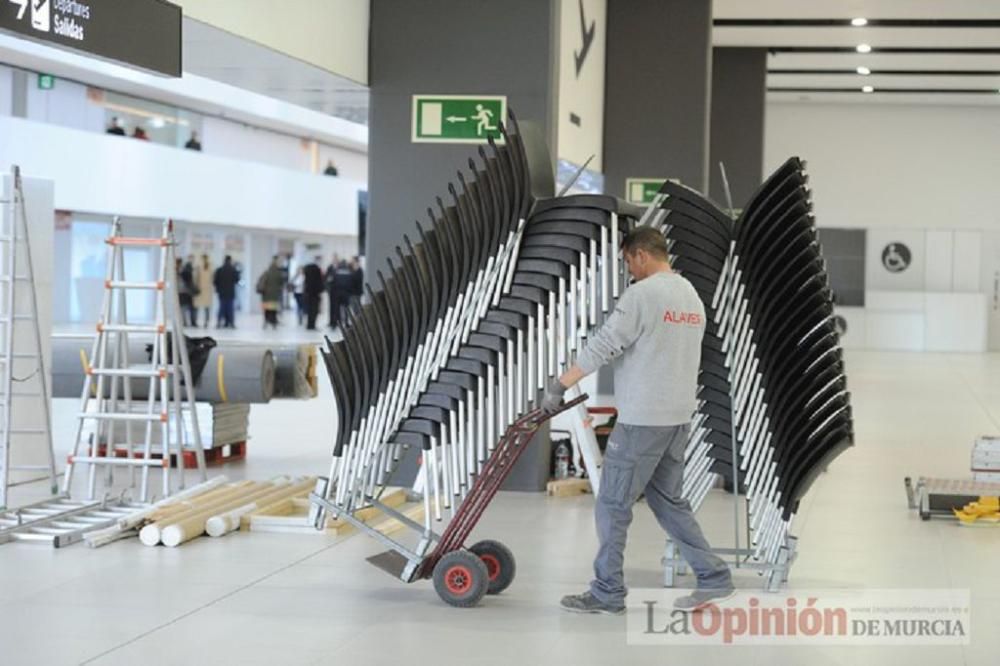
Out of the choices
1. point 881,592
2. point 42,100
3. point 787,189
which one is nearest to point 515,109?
point 787,189

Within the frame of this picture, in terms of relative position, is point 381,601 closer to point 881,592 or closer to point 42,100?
point 881,592

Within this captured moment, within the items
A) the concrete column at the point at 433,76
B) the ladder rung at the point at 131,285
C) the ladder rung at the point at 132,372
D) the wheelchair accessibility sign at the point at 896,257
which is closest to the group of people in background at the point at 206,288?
the wheelchair accessibility sign at the point at 896,257

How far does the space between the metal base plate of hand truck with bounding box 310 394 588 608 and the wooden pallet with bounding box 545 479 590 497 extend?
11.6ft

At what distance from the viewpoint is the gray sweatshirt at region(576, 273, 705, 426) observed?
22.3ft

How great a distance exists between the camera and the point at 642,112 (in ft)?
58.1

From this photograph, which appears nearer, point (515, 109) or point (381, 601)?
point (381, 601)

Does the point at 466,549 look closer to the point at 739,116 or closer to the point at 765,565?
the point at 765,565

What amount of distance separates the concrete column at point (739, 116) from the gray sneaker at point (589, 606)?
705 inches

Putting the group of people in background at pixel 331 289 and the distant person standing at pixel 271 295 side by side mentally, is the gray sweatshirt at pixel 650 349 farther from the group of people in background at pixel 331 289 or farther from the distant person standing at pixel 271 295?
the distant person standing at pixel 271 295

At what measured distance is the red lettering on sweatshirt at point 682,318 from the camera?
6.81 meters

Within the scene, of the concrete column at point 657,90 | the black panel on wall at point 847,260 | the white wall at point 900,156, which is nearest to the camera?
the concrete column at point 657,90

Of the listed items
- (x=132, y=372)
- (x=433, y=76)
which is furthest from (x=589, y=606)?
(x=433, y=76)

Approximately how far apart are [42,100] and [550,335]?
24721 millimetres

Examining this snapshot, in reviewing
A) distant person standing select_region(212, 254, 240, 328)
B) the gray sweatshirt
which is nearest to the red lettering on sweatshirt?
the gray sweatshirt
